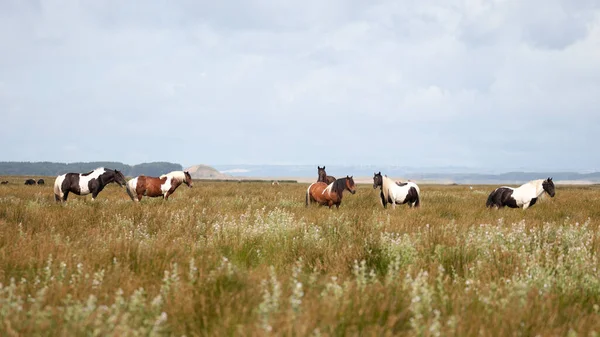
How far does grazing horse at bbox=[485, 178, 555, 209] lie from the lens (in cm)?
1399

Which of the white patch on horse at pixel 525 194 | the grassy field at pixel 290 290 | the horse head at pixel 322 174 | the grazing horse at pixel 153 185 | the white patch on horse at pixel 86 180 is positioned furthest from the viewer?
the horse head at pixel 322 174

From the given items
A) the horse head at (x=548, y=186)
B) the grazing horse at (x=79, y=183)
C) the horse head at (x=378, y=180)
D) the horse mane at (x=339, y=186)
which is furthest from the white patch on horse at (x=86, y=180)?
the horse head at (x=548, y=186)

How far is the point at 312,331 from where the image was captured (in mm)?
2303

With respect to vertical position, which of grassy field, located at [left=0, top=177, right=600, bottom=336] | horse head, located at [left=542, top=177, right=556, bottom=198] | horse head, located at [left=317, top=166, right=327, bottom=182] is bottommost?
grassy field, located at [left=0, top=177, right=600, bottom=336]

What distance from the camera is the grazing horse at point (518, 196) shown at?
14.0m

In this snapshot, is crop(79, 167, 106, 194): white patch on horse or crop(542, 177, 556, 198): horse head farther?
crop(79, 167, 106, 194): white patch on horse

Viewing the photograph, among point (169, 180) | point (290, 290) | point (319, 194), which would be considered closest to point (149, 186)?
point (169, 180)

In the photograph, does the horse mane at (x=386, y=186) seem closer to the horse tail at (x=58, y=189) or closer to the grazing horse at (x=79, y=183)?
the grazing horse at (x=79, y=183)

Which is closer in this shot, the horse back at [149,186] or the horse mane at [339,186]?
the horse mane at [339,186]

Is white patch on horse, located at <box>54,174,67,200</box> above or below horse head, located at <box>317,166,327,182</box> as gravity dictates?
below

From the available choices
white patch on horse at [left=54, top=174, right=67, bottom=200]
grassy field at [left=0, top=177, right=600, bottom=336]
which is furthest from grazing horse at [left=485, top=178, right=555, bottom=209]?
white patch on horse at [left=54, top=174, right=67, bottom=200]

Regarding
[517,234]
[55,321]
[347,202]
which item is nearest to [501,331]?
[55,321]

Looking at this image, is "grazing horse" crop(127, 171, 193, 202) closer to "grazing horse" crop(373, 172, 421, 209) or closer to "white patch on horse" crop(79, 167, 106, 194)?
"white patch on horse" crop(79, 167, 106, 194)

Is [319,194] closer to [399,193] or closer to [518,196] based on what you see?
[399,193]
